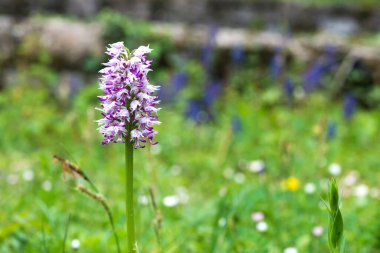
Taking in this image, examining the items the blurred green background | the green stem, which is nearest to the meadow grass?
the blurred green background

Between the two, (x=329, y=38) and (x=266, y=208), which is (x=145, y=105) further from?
(x=329, y=38)

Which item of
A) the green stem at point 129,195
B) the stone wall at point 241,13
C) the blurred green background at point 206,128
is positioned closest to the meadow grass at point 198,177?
the blurred green background at point 206,128

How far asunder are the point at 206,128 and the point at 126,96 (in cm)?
445

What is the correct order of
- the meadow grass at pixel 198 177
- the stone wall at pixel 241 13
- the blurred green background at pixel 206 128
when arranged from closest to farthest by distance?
the meadow grass at pixel 198 177
the blurred green background at pixel 206 128
the stone wall at pixel 241 13

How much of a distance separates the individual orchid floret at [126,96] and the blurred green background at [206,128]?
46 centimetres

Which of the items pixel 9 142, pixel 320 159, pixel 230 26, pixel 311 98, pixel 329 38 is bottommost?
pixel 320 159

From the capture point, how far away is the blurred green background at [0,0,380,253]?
241 centimetres

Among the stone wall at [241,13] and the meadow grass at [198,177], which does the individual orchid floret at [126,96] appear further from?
the stone wall at [241,13]

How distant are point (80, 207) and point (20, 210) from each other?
0.34 meters

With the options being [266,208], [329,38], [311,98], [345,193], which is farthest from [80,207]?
[329,38]

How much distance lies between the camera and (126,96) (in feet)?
3.91

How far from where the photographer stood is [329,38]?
760 centimetres

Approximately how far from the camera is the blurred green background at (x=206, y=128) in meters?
2.41

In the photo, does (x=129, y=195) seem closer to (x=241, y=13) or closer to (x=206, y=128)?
(x=206, y=128)
